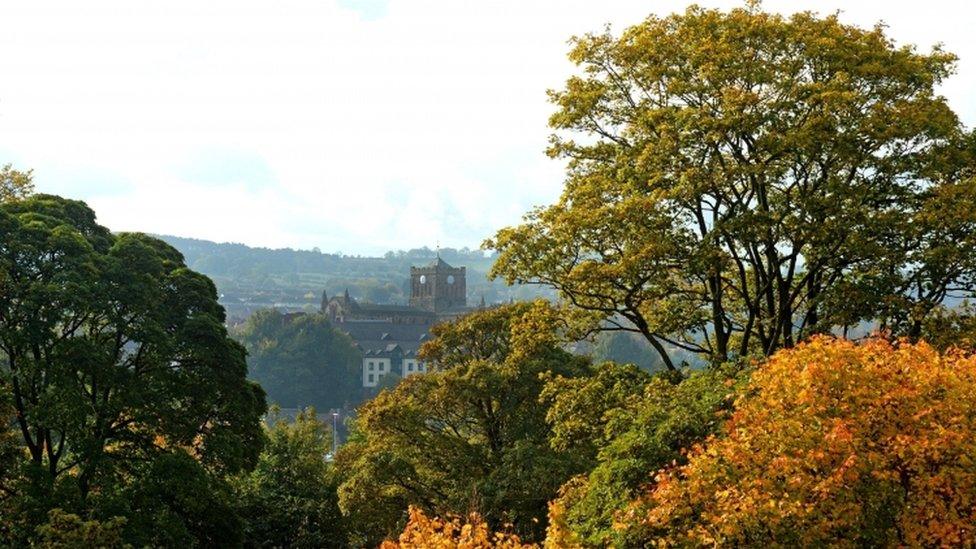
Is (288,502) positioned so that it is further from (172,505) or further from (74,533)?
(74,533)

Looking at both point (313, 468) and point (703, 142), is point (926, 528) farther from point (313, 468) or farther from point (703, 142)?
point (313, 468)

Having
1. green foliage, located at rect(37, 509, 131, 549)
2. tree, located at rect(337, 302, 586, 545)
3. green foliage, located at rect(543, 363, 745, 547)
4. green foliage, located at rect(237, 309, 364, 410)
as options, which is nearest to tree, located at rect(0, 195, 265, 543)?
green foliage, located at rect(37, 509, 131, 549)

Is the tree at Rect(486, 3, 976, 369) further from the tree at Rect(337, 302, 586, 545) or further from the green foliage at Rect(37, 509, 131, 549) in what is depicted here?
the green foliage at Rect(37, 509, 131, 549)

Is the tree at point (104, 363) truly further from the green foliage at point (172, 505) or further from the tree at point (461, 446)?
the tree at point (461, 446)

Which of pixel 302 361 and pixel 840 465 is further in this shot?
pixel 302 361

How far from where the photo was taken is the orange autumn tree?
14.9 metres

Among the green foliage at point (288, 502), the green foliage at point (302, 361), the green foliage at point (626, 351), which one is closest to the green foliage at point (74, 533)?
the green foliage at point (288, 502)

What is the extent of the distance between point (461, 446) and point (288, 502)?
23.8 ft

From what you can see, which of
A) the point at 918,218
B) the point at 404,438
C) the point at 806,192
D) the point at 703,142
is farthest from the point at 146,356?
the point at 918,218

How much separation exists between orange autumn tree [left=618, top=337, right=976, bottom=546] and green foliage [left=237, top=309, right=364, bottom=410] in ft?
459

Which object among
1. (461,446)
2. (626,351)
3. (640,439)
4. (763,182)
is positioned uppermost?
(763,182)

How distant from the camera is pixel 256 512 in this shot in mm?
37188

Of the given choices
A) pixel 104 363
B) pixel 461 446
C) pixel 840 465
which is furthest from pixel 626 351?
pixel 840 465

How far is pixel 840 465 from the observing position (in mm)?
15258
